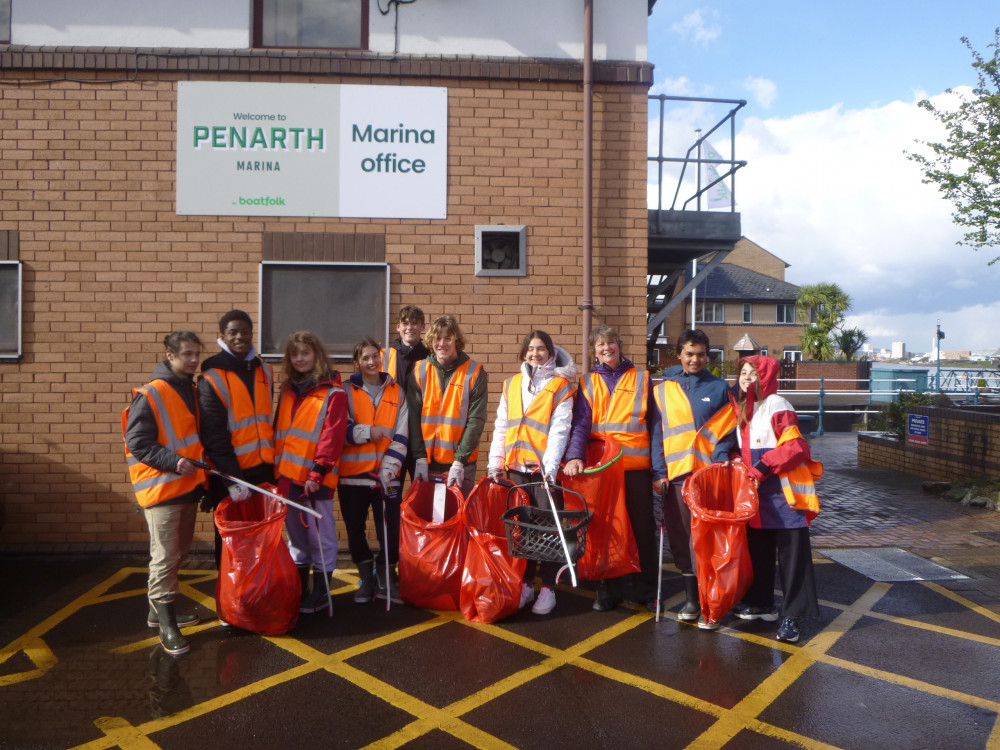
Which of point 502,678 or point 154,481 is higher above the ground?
point 154,481

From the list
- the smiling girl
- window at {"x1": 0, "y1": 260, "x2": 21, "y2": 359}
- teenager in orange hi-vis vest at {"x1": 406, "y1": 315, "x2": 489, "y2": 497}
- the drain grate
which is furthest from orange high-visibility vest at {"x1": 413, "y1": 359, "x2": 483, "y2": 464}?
window at {"x1": 0, "y1": 260, "x2": 21, "y2": 359}

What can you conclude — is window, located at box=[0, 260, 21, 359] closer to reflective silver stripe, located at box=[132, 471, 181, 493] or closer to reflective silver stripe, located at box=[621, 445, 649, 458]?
reflective silver stripe, located at box=[132, 471, 181, 493]

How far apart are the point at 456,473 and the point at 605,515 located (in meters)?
0.97

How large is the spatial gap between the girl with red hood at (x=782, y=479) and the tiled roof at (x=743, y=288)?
3520 cm

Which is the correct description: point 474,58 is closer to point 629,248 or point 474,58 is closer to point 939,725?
point 629,248

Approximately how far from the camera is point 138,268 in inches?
231

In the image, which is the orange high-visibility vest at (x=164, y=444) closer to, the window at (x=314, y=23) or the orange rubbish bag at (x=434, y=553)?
the orange rubbish bag at (x=434, y=553)

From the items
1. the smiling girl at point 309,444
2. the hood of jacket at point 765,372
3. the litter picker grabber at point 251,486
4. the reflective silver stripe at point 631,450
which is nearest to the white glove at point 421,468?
the smiling girl at point 309,444

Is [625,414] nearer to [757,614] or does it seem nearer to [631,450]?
[631,450]

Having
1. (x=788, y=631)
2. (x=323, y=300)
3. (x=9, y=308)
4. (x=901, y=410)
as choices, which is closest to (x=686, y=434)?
(x=788, y=631)

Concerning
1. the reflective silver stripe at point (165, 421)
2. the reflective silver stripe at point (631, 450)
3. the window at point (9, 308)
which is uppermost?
the window at point (9, 308)

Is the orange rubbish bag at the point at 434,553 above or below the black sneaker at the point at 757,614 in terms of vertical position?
above

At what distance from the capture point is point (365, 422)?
4.51 m

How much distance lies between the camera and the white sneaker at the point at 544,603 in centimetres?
451
